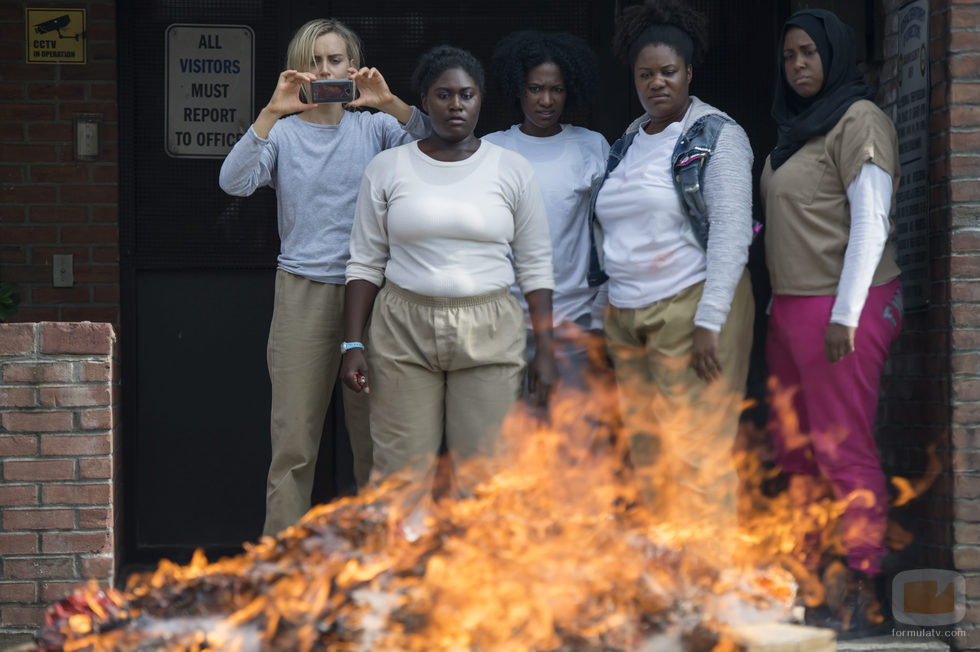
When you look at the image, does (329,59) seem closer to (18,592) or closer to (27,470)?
(27,470)

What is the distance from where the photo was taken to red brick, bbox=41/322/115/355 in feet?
13.6

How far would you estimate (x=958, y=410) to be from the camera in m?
4.16

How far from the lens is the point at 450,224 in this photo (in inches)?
157

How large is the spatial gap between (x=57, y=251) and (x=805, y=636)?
3.84m

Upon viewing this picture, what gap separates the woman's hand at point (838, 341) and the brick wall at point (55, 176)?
3202 mm

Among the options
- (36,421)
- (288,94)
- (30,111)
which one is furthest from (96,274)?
(288,94)

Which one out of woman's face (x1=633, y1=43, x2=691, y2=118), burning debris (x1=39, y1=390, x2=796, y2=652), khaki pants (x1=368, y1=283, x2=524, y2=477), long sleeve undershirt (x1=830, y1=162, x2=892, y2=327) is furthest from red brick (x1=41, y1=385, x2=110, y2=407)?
long sleeve undershirt (x1=830, y1=162, x2=892, y2=327)

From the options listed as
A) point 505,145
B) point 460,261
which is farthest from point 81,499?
point 505,145

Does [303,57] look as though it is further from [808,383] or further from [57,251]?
[808,383]

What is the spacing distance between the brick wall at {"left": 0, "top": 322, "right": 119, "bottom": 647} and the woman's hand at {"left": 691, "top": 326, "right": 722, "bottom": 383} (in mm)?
2179

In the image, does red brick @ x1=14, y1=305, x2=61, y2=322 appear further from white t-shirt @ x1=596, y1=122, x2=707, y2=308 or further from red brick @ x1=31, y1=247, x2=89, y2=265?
white t-shirt @ x1=596, y1=122, x2=707, y2=308

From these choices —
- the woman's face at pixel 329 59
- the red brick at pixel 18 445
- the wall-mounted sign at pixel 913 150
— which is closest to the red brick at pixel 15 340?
the red brick at pixel 18 445

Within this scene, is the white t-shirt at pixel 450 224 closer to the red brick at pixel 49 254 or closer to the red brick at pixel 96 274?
the red brick at pixel 96 274

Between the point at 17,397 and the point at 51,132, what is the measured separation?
1.57 m
